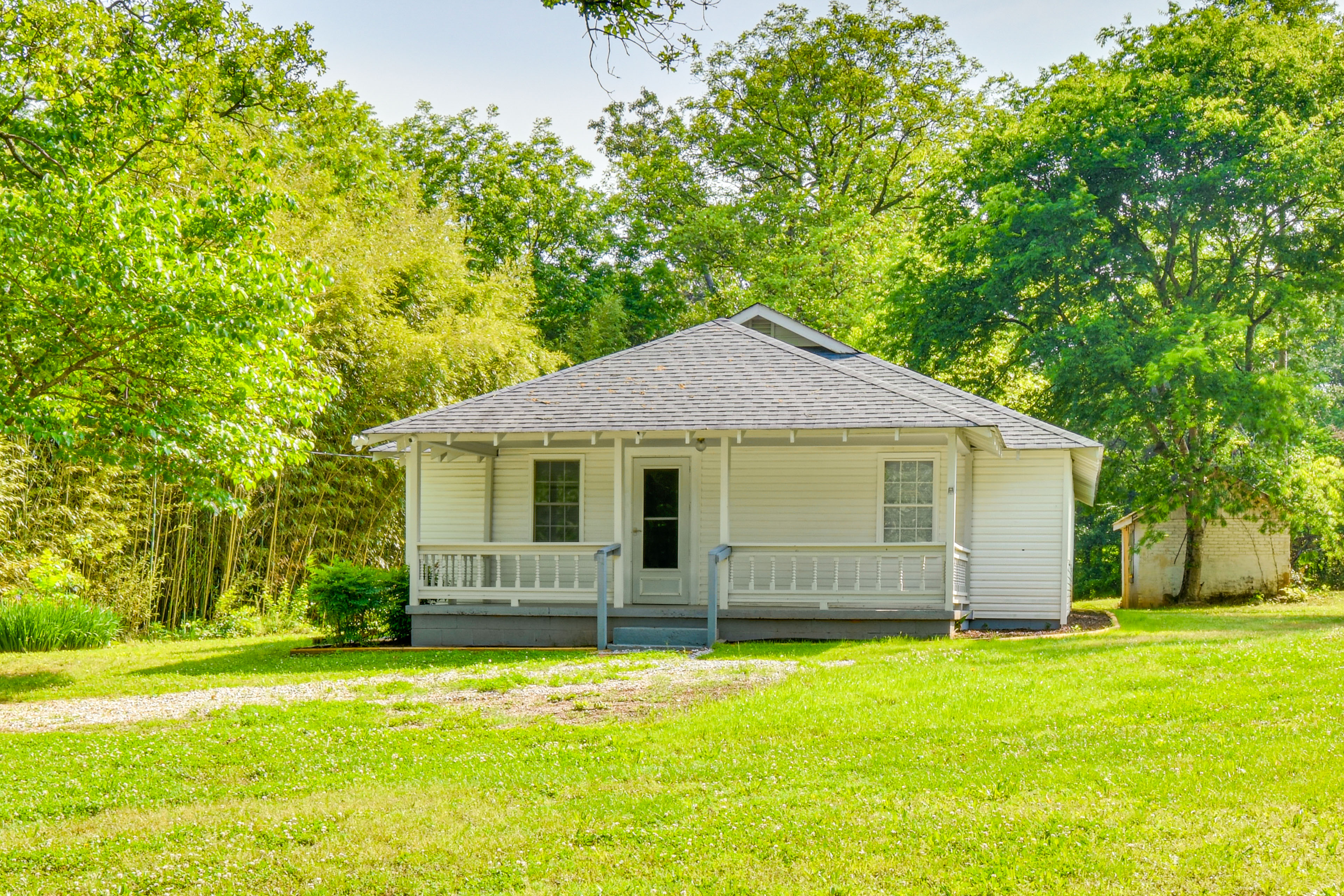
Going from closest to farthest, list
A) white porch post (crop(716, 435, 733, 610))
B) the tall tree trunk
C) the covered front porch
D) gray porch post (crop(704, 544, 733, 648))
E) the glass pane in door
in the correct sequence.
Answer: gray porch post (crop(704, 544, 733, 648))
the covered front porch
white porch post (crop(716, 435, 733, 610))
the glass pane in door
the tall tree trunk

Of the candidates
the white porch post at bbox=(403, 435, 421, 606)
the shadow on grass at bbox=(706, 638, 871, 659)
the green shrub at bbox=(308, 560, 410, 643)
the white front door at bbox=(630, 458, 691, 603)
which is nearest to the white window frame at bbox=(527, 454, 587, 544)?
the white front door at bbox=(630, 458, 691, 603)

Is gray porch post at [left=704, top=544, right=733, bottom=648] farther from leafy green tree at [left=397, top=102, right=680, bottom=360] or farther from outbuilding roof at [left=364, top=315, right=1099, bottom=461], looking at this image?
leafy green tree at [left=397, top=102, right=680, bottom=360]

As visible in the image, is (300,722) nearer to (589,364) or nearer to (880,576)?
(880,576)

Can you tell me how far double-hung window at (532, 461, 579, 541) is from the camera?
18016mm

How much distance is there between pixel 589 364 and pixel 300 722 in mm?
9562

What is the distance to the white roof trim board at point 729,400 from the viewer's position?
15.1 m

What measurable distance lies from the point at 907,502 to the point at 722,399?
10.8 ft

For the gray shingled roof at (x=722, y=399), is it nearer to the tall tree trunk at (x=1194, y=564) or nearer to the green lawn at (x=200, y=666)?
the green lawn at (x=200, y=666)

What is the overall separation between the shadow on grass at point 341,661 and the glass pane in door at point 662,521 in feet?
8.66

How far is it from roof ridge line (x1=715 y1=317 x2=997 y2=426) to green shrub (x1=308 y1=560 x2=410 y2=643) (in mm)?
6670

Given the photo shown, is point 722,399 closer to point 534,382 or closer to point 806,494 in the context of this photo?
point 806,494

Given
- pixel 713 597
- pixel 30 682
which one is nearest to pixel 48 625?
pixel 30 682

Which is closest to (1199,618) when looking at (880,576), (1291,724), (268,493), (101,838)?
(880,576)

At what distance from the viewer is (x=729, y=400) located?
52.5 ft
